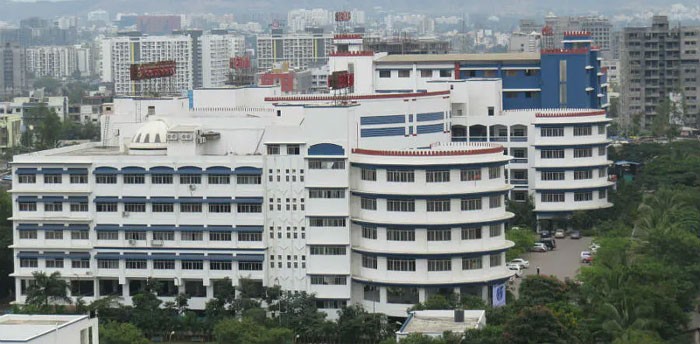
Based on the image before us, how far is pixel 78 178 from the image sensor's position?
53.4 m

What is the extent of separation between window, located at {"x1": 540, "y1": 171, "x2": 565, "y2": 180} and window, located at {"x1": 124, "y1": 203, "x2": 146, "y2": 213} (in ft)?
66.9

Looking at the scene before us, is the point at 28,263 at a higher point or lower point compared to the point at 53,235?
lower

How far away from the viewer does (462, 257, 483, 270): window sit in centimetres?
5128

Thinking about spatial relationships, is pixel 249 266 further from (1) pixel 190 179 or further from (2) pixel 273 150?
(2) pixel 273 150

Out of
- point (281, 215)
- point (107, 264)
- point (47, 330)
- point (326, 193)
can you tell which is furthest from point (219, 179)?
point (47, 330)

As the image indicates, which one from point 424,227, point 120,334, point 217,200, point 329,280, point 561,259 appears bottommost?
point 120,334

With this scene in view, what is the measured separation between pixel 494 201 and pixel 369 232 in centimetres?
396

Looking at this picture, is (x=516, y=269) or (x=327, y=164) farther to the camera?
(x=516, y=269)

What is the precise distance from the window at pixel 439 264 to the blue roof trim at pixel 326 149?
4.32 metres

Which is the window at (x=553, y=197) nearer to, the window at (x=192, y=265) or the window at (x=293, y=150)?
the window at (x=293, y=150)

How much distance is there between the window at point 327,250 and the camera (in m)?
52.0

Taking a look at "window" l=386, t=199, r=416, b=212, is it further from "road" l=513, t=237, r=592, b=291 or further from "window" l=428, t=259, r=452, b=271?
"road" l=513, t=237, r=592, b=291

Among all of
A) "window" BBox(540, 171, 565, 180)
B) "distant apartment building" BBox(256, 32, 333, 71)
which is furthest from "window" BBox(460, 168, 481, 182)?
"distant apartment building" BBox(256, 32, 333, 71)

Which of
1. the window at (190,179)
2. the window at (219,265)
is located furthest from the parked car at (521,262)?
the window at (190,179)
